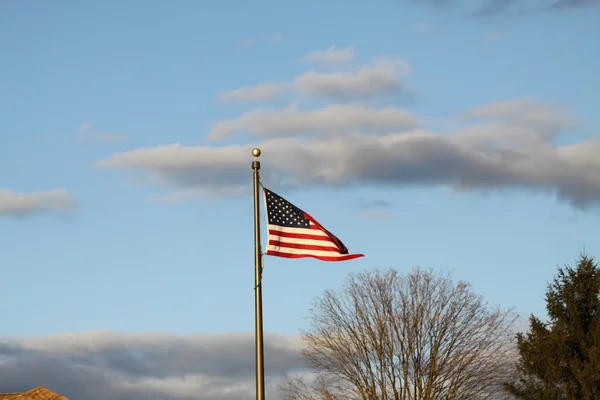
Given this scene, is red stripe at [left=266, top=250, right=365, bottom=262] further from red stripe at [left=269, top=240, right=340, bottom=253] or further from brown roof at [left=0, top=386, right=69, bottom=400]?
brown roof at [left=0, top=386, right=69, bottom=400]

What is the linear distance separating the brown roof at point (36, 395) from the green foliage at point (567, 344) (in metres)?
20.1

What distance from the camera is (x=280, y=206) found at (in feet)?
68.5

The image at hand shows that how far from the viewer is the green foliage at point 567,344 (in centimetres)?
3797

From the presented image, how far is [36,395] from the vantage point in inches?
1657

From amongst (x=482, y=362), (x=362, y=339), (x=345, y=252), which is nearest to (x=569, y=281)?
(x=482, y=362)

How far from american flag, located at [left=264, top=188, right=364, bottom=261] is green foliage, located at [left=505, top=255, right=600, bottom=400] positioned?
20390 mm

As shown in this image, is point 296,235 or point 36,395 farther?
point 36,395

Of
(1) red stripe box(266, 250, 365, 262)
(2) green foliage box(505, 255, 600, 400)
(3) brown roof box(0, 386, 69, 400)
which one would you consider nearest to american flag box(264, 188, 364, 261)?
(1) red stripe box(266, 250, 365, 262)

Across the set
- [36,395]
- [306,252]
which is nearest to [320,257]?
[306,252]

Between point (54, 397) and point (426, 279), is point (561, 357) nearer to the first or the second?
point (426, 279)

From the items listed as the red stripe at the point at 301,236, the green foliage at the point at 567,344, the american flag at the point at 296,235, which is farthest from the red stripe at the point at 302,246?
the green foliage at the point at 567,344

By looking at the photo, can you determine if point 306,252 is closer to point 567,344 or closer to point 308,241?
point 308,241

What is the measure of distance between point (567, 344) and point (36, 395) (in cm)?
2330

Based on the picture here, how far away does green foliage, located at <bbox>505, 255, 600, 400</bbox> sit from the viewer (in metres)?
38.0
